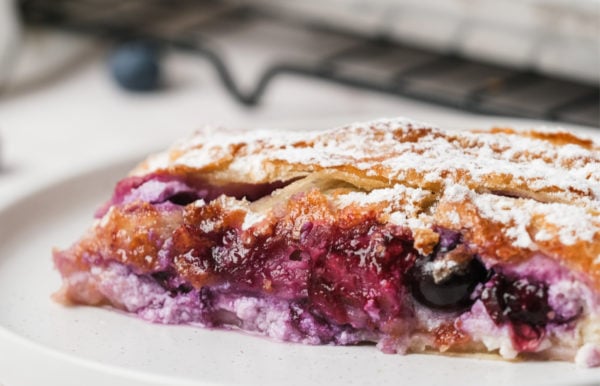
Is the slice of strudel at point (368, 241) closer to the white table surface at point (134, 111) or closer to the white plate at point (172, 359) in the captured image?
the white plate at point (172, 359)

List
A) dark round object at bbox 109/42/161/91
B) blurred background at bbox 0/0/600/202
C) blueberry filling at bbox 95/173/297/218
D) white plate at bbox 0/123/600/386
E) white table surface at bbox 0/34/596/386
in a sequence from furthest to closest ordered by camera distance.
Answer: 1. dark round object at bbox 109/42/161/91
2. white table surface at bbox 0/34/596/386
3. blurred background at bbox 0/0/600/202
4. blueberry filling at bbox 95/173/297/218
5. white plate at bbox 0/123/600/386

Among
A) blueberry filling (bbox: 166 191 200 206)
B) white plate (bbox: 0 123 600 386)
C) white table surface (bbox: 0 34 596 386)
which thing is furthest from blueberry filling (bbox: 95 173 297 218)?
white table surface (bbox: 0 34 596 386)

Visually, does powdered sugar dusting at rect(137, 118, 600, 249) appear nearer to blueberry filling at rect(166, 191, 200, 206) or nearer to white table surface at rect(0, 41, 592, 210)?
blueberry filling at rect(166, 191, 200, 206)

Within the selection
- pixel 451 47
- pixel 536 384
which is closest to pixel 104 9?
pixel 451 47

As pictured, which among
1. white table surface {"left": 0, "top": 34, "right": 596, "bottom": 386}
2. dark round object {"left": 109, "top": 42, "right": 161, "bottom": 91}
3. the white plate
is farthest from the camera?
dark round object {"left": 109, "top": 42, "right": 161, "bottom": 91}

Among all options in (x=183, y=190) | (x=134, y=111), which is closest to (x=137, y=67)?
(x=134, y=111)

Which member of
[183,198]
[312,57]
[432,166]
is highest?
[432,166]

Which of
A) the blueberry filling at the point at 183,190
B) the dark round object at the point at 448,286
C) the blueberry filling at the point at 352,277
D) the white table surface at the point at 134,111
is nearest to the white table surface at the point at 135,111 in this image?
the white table surface at the point at 134,111

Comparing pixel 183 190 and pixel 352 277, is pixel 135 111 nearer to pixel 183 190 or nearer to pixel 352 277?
pixel 183 190
